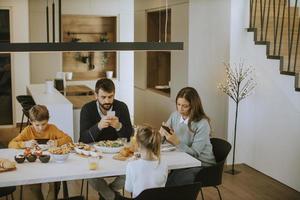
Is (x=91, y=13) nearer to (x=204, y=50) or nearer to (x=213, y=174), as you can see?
(x=204, y=50)

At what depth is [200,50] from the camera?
222 inches

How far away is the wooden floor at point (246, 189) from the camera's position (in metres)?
4.71

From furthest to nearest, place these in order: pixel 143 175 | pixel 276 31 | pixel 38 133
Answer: pixel 276 31 → pixel 38 133 → pixel 143 175

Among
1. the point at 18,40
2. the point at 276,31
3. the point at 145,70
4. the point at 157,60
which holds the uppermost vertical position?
the point at 276,31

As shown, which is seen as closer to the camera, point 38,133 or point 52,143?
point 52,143

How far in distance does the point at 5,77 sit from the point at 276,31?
→ 5.33 meters

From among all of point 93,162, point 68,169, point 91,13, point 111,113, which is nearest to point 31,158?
point 68,169

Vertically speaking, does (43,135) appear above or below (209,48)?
below

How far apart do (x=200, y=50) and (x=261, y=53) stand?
2.42ft

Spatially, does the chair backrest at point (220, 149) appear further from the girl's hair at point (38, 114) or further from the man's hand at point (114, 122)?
the girl's hair at point (38, 114)

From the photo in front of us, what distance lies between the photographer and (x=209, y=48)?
5.67 metres

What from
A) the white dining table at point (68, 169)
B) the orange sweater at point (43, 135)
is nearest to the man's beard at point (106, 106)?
the orange sweater at point (43, 135)

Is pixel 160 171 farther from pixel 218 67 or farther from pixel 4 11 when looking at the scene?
pixel 4 11

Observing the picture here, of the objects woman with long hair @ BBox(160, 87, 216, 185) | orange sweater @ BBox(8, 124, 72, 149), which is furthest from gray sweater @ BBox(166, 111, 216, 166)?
orange sweater @ BBox(8, 124, 72, 149)
